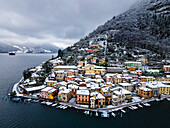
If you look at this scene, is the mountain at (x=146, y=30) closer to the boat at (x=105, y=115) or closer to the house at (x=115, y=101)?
the house at (x=115, y=101)

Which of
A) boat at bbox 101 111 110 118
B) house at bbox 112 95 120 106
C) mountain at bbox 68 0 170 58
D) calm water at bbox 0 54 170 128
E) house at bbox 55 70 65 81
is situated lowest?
calm water at bbox 0 54 170 128

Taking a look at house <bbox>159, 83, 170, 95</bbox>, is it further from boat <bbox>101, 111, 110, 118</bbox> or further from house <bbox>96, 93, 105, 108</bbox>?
boat <bbox>101, 111, 110, 118</bbox>

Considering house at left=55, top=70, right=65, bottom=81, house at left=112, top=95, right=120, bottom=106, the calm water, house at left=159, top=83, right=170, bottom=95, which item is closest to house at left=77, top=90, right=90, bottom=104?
the calm water

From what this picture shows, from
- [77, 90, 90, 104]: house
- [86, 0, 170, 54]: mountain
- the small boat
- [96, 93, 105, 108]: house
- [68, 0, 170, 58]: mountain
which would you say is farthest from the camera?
[86, 0, 170, 54]: mountain

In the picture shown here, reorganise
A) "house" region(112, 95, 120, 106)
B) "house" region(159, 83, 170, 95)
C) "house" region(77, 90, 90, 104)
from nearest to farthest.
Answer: "house" region(112, 95, 120, 106), "house" region(77, 90, 90, 104), "house" region(159, 83, 170, 95)

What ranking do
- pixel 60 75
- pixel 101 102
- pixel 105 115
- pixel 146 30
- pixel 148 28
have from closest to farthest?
pixel 105 115, pixel 101 102, pixel 60 75, pixel 146 30, pixel 148 28

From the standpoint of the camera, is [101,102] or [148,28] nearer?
[101,102]

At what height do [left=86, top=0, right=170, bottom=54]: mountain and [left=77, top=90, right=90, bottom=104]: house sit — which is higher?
[left=86, top=0, right=170, bottom=54]: mountain

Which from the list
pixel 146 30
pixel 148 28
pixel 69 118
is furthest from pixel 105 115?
pixel 148 28

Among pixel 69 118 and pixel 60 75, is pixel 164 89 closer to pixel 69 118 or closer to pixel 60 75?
pixel 69 118

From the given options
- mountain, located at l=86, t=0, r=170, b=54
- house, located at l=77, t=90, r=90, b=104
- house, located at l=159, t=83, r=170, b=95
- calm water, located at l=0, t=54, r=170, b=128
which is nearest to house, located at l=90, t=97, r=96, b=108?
house, located at l=77, t=90, r=90, b=104

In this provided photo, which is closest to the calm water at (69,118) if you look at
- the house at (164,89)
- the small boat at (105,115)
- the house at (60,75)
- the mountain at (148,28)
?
the small boat at (105,115)

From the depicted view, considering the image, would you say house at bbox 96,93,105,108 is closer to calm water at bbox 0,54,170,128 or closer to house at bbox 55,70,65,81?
calm water at bbox 0,54,170,128

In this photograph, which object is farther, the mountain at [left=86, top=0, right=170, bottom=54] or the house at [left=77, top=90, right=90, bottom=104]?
the mountain at [left=86, top=0, right=170, bottom=54]
